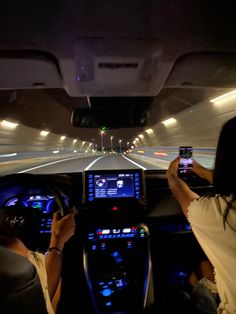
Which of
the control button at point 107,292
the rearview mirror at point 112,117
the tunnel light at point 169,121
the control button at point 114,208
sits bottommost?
the control button at point 107,292

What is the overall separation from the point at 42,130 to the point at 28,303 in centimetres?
2424

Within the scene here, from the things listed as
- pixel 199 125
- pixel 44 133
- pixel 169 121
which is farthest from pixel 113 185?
pixel 44 133

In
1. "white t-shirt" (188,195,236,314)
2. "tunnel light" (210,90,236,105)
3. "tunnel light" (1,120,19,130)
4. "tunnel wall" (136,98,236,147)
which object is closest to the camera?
"white t-shirt" (188,195,236,314)

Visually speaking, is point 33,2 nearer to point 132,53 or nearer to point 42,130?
point 132,53

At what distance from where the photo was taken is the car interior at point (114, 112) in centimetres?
304

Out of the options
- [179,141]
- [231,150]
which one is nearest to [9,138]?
[179,141]

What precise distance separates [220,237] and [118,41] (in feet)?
6.79

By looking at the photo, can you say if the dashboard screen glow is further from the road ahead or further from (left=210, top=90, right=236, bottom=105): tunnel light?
the road ahead

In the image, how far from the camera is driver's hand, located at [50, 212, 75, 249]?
2.91m

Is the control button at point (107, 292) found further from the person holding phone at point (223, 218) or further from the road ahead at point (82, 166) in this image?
the road ahead at point (82, 166)

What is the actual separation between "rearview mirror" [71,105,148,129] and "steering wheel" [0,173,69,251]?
1005 mm

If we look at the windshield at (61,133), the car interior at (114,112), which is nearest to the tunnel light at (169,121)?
the windshield at (61,133)

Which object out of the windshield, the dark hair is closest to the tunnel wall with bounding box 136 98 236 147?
the windshield

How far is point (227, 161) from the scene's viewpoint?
6.56 ft
